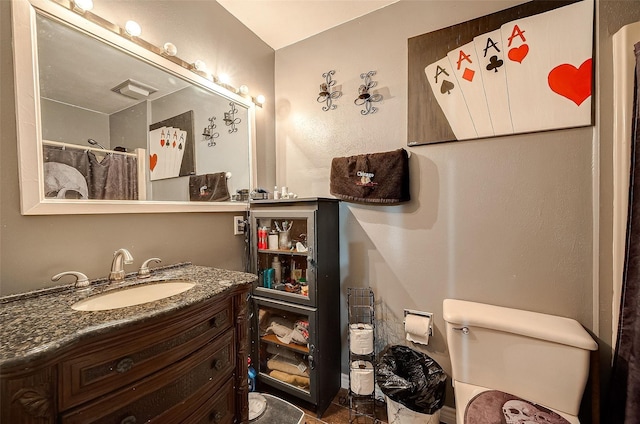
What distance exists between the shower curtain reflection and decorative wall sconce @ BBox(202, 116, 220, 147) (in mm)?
447

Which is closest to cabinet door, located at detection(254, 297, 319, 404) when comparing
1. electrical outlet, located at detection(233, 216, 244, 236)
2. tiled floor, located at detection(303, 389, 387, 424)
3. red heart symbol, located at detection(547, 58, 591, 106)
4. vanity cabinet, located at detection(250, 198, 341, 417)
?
vanity cabinet, located at detection(250, 198, 341, 417)

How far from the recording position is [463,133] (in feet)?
4.52

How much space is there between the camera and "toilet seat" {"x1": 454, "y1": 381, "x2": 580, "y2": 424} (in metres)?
0.96

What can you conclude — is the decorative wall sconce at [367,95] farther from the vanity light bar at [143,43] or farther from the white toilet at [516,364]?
the white toilet at [516,364]

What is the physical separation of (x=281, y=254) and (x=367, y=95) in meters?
1.23

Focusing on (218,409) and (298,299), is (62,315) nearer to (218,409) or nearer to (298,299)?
(218,409)

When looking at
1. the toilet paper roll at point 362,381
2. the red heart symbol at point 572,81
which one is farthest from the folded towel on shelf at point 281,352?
the red heart symbol at point 572,81

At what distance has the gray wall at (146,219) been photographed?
2.80ft

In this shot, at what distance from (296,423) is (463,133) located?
186 centimetres

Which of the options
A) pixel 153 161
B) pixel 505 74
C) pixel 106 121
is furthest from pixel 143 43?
pixel 505 74

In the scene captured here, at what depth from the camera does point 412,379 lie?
1337 millimetres

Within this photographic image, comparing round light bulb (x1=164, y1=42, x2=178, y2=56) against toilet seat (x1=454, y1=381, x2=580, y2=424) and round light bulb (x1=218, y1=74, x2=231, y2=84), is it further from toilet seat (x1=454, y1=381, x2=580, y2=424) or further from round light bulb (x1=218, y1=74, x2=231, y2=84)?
toilet seat (x1=454, y1=381, x2=580, y2=424)

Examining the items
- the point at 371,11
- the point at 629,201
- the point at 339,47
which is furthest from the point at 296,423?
the point at 371,11

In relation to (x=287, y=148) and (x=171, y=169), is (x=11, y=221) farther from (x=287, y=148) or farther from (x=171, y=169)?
(x=287, y=148)
